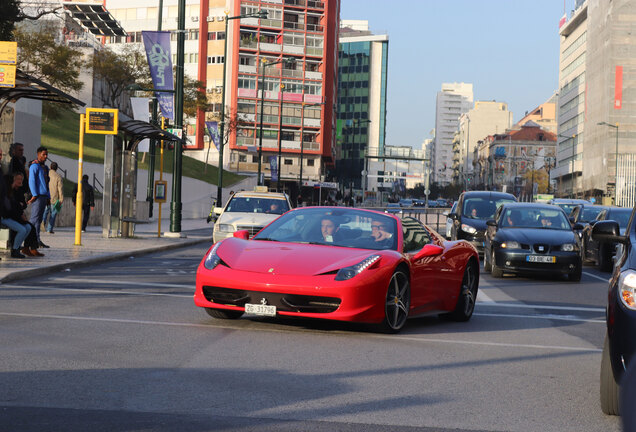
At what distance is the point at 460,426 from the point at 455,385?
1483 mm

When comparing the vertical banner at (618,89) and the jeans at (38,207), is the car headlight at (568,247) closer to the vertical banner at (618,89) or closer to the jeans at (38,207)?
the jeans at (38,207)

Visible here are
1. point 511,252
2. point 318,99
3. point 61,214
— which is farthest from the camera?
point 318,99

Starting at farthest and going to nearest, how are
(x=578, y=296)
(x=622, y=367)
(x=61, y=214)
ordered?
1. (x=61, y=214)
2. (x=578, y=296)
3. (x=622, y=367)

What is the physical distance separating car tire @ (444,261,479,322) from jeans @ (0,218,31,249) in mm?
8025

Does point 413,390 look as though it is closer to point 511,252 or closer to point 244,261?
point 244,261

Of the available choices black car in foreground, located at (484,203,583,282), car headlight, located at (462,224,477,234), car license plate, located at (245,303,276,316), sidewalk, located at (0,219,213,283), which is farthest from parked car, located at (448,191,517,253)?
car license plate, located at (245,303,276,316)

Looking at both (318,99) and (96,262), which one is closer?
(96,262)

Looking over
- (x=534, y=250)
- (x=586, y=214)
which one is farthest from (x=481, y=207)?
(x=534, y=250)

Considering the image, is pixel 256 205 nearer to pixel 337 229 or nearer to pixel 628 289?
pixel 337 229

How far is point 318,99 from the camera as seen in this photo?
11275 centimetres

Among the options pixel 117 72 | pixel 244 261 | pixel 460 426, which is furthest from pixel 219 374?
pixel 117 72

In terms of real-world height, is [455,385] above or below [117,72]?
below

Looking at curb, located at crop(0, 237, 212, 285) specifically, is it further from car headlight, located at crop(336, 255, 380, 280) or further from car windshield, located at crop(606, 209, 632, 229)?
car windshield, located at crop(606, 209, 632, 229)

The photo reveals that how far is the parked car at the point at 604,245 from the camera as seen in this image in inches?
951
